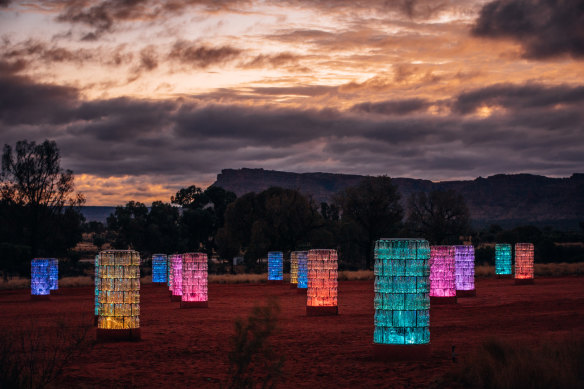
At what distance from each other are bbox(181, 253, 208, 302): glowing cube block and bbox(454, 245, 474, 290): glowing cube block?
9.64 m

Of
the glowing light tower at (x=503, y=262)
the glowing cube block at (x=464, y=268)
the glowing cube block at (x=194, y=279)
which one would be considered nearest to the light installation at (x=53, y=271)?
the glowing cube block at (x=194, y=279)

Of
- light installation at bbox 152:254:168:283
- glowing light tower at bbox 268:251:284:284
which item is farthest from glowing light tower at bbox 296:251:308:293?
light installation at bbox 152:254:168:283

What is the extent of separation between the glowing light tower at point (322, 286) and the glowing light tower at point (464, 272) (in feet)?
24.5

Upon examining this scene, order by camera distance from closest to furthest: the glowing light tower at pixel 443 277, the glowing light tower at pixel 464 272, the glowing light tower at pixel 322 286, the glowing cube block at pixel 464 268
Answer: the glowing light tower at pixel 322 286, the glowing light tower at pixel 443 277, the glowing light tower at pixel 464 272, the glowing cube block at pixel 464 268

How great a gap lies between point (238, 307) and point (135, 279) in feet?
33.1

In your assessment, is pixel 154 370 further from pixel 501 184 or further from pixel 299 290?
pixel 501 184

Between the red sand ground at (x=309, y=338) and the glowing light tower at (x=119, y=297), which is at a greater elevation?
the glowing light tower at (x=119, y=297)

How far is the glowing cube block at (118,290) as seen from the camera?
15.5 m

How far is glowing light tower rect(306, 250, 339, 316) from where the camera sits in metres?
21.5

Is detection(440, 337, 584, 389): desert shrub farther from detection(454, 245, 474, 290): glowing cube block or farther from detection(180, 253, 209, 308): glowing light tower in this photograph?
detection(454, 245, 474, 290): glowing cube block

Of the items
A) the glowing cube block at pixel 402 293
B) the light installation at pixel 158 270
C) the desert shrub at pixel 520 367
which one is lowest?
the light installation at pixel 158 270

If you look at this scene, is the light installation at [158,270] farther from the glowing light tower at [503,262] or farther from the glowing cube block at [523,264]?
the glowing cube block at [523,264]

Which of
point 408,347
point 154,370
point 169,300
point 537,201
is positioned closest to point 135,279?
point 154,370

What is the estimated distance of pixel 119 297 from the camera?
609 inches
